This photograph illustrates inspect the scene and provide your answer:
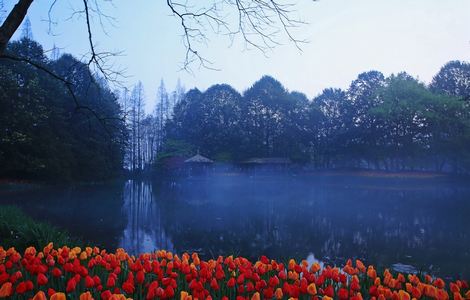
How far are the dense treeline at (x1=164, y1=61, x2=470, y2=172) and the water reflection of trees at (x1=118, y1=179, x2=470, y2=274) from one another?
2285 cm

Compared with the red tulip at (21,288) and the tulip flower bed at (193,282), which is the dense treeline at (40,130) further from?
the red tulip at (21,288)

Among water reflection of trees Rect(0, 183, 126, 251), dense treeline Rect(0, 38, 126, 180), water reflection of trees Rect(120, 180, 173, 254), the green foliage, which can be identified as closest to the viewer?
the green foliage

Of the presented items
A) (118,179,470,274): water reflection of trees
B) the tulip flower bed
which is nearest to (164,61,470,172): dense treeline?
(118,179,470,274): water reflection of trees

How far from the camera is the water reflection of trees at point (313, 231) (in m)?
8.09

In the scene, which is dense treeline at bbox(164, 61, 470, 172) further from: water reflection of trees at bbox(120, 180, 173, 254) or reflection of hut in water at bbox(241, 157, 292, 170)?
water reflection of trees at bbox(120, 180, 173, 254)

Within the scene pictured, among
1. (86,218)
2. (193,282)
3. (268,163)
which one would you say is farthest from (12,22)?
(268,163)

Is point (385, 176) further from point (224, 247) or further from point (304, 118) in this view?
point (224, 247)

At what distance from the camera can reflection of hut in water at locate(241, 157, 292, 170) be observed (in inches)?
1703

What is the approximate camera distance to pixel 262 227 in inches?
439

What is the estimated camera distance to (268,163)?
4328cm

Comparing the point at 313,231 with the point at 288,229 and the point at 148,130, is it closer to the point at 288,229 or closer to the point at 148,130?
the point at 288,229

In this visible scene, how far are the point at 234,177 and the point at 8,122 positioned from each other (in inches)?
919

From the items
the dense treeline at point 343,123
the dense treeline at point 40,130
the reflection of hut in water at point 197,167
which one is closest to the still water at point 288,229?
the dense treeline at point 40,130

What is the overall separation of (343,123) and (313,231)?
35.4 meters
